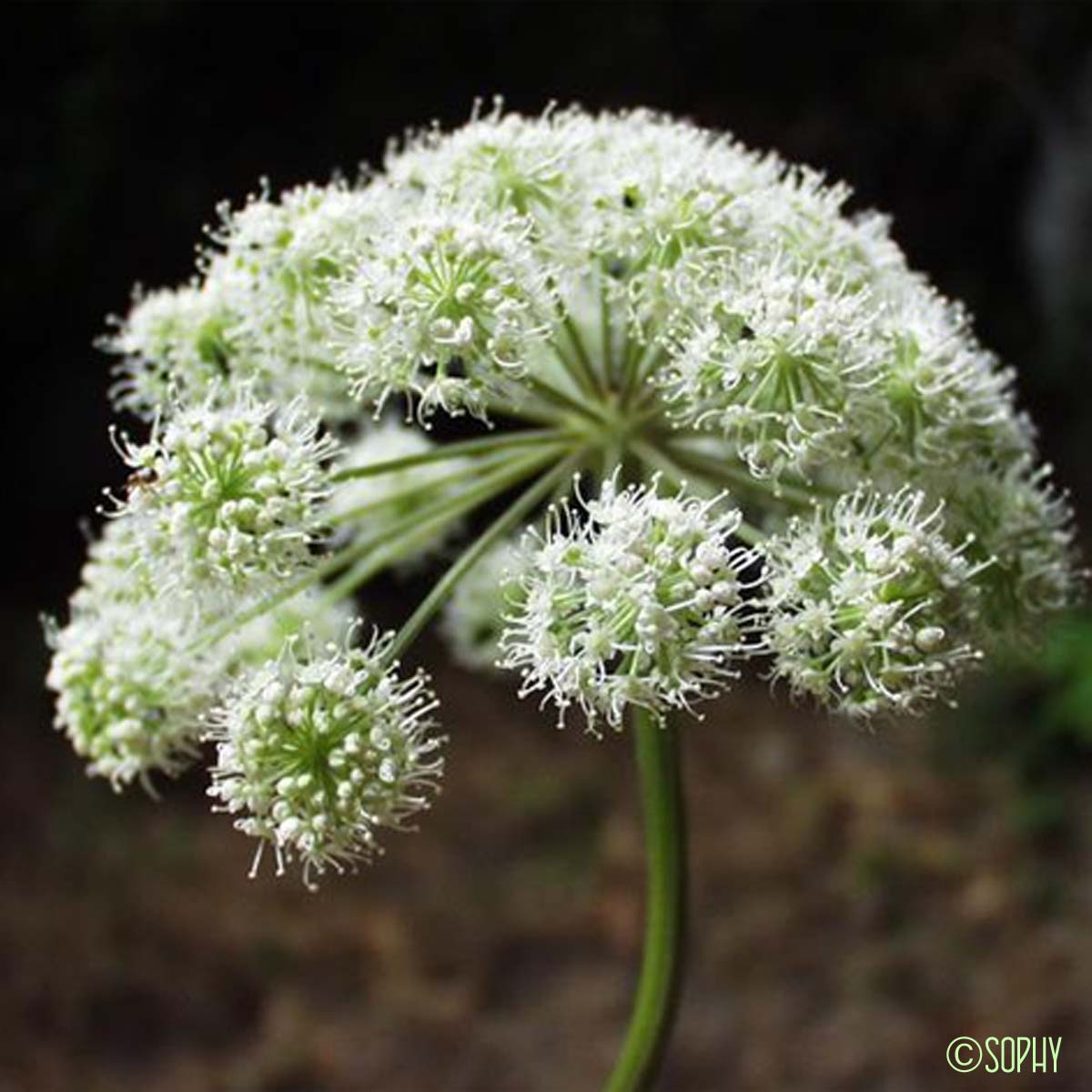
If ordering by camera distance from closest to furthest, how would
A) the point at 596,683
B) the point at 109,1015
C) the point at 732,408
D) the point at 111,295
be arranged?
the point at 596,683 < the point at 732,408 < the point at 109,1015 < the point at 111,295

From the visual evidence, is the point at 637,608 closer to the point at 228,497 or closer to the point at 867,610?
the point at 867,610

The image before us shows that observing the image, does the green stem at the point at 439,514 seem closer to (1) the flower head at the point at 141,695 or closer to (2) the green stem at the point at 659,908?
(1) the flower head at the point at 141,695

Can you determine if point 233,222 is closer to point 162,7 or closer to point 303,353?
point 303,353

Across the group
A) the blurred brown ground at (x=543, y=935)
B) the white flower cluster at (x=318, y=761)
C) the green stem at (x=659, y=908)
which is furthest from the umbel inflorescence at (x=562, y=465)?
the blurred brown ground at (x=543, y=935)

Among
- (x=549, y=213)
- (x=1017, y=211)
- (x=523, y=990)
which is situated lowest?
(x=549, y=213)

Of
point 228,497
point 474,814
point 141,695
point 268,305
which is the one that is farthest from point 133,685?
point 474,814

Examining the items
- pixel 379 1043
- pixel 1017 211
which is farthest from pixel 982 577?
pixel 1017 211
